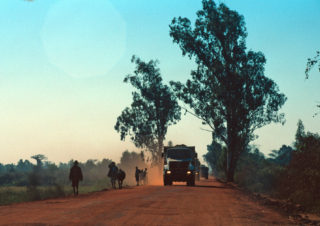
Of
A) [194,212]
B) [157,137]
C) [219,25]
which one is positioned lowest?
[194,212]

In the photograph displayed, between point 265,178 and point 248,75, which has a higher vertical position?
point 248,75

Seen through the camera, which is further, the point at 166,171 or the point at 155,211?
the point at 166,171

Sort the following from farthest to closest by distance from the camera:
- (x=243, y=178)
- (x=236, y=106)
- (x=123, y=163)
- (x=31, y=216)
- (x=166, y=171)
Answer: (x=123, y=163) → (x=243, y=178) → (x=236, y=106) → (x=166, y=171) → (x=31, y=216)

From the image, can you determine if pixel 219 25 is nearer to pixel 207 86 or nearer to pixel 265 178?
pixel 207 86

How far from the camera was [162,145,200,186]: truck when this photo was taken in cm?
3828

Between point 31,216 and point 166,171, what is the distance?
2532 cm

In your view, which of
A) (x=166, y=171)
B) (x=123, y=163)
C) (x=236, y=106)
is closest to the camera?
(x=166, y=171)

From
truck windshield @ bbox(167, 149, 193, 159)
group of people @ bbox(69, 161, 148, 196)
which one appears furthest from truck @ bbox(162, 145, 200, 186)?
group of people @ bbox(69, 161, 148, 196)

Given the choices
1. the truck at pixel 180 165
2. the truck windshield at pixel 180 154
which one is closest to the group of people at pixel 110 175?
the truck at pixel 180 165

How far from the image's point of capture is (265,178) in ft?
232

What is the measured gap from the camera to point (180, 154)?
127 feet

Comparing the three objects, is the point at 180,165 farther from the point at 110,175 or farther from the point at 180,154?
the point at 110,175

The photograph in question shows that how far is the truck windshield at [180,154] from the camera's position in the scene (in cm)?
3862

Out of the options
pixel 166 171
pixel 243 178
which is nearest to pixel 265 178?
pixel 243 178
